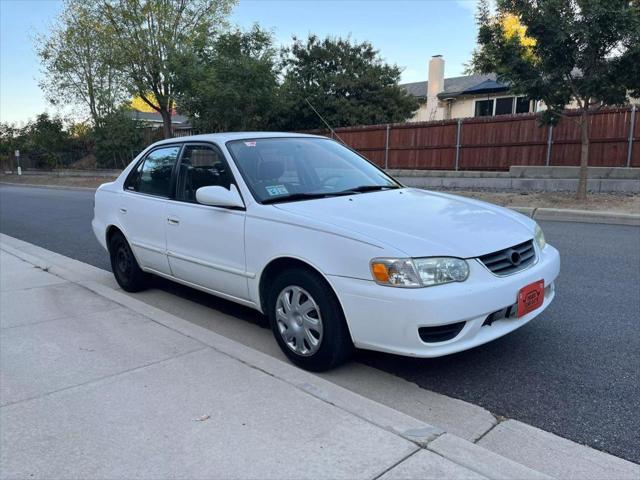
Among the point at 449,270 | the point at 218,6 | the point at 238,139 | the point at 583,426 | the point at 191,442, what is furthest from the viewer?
the point at 218,6

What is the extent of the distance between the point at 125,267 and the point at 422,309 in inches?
147

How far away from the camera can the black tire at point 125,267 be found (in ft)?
18.0

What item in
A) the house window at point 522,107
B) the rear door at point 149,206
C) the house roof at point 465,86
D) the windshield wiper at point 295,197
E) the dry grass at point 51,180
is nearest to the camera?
the windshield wiper at point 295,197

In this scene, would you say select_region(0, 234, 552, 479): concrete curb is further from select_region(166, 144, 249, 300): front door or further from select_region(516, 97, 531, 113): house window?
select_region(516, 97, 531, 113): house window

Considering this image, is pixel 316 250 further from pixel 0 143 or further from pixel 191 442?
pixel 0 143

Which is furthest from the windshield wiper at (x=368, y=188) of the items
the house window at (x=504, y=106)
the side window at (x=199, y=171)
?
the house window at (x=504, y=106)

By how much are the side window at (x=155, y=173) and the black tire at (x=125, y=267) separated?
604mm

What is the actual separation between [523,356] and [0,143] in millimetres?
53692

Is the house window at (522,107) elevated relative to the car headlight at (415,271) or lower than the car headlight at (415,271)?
elevated

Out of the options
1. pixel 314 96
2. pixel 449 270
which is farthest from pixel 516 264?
pixel 314 96

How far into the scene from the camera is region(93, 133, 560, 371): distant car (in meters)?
3.07

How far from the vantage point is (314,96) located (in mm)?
24891

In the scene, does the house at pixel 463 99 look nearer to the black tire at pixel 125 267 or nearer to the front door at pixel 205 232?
the black tire at pixel 125 267

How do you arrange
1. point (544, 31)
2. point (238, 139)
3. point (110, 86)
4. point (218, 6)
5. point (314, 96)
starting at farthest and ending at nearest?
point (110, 86) < point (218, 6) < point (314, 96) < point (544, 31) < point (238, 139)
